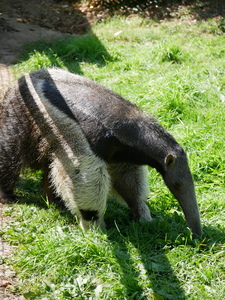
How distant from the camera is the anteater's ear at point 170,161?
4.23 metres

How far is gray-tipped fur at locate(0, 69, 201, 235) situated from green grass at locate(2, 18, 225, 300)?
0.90 ft

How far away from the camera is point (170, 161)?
14.1ft

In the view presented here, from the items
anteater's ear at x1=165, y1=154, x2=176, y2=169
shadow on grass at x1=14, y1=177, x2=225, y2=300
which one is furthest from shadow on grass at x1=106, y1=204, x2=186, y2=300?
anteater's ear at x1=165, y1=154, x2=176, y2=169

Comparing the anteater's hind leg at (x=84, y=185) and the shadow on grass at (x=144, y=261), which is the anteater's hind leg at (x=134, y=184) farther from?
the anteater's hind leg at (x=84, y=185)

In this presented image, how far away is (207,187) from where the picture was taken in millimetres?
5461

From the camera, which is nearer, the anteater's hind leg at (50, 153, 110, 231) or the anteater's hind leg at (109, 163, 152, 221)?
the anteater's hind leg at (50, 153, 110, 231)

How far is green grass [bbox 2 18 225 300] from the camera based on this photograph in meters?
3.77

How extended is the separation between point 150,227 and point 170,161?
84 centimetres

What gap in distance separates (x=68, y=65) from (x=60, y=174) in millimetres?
4680

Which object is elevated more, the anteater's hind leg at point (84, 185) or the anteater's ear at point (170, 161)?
the anteater's ear at point (170, 161)

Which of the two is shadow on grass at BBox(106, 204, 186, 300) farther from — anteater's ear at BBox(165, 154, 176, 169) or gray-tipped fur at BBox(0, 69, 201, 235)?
anteater's ear at BBox(165, 154, 176, 169)

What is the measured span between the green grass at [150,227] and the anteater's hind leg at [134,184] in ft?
0.52

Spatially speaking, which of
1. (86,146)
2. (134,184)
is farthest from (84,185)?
(134,184)

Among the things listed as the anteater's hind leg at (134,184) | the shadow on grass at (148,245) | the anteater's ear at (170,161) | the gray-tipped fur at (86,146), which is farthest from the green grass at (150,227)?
the anteater's ear at (170,161)
